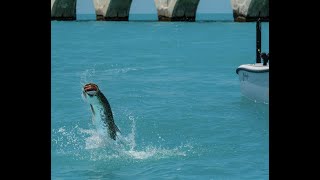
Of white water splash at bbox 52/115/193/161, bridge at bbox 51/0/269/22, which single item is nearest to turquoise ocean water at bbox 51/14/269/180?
white water splash at bbox 52/115/193/161

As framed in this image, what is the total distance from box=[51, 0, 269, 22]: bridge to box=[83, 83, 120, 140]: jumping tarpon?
59257 millimetres

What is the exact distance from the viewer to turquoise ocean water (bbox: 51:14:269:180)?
11.2m

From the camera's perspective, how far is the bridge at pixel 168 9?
69000 mm

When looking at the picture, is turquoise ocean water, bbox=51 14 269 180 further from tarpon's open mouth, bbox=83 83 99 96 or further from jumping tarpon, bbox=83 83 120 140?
tarpon's open mouth, bbox=83 83 99 96

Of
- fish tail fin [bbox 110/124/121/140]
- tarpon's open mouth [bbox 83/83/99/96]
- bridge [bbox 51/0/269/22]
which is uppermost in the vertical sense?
bridge [bbox 51/0/269/22]

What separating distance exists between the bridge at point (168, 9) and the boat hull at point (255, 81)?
167ft

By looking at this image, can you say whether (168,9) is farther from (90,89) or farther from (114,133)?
(90,89)

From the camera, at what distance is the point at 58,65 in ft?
119

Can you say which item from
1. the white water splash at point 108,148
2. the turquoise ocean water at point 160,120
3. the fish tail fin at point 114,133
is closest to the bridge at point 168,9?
the turquoise ocean water at point 160,120

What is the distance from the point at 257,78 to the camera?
16.4 metres
